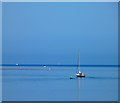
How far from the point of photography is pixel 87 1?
4199 mm

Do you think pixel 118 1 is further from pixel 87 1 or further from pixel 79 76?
pixel 79 76

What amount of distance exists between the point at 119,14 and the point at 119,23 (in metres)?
0.13

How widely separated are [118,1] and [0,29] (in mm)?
1686

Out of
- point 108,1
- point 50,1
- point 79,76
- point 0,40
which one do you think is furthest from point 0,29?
point 79,76

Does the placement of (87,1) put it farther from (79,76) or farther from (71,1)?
(79,76)

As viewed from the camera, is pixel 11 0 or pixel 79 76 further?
pixel 79 76

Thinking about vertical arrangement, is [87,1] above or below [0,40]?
above

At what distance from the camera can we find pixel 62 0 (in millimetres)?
4191

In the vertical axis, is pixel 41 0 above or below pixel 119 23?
above

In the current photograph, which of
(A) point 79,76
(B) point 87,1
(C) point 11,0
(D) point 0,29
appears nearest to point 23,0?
(C) point 11,0

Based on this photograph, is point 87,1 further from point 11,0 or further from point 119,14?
point 11,0

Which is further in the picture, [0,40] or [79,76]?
[79,76]

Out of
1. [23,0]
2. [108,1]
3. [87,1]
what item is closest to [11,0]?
[23,0]

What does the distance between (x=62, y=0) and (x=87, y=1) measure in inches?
13.5
